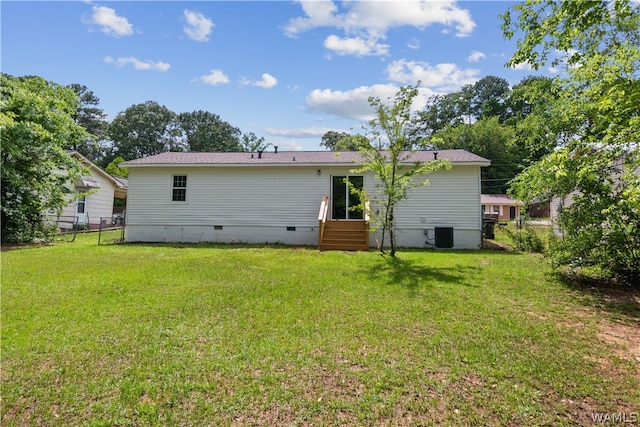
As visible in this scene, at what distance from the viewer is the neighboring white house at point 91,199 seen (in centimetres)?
1780

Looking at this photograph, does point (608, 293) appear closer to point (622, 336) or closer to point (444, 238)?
point (622, 336)

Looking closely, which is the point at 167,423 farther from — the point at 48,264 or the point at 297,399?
the point at 48,264

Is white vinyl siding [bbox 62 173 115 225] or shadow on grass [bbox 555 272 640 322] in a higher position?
white vinyl siding [bbox 62 173 115 225]

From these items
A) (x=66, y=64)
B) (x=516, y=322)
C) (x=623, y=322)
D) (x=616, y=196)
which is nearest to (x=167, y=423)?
(x=516, y=322)

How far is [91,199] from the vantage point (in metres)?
19.5

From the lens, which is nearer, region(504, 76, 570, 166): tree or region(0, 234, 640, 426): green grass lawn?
region(0, 234, 640, 426): green grass lawn

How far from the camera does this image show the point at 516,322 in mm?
4242

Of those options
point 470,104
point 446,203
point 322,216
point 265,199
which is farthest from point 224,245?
point 470,104

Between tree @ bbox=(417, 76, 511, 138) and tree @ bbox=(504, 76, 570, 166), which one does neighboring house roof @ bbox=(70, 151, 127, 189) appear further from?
tree @ bbox=(417, 76, 511, 138)

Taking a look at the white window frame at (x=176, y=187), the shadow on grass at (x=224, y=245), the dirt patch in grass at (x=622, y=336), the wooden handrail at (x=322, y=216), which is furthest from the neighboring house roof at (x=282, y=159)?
the dirt patch in grass at (x=622, y=336)

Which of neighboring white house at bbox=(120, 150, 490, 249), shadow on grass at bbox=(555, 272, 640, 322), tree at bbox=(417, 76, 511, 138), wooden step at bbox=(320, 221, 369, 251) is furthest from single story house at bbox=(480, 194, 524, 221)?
shadow on grass at bbox=(555, 272, 640, 322)

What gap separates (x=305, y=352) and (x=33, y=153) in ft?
43.9

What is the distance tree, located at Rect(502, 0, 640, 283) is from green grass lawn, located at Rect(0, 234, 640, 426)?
4.14 feet

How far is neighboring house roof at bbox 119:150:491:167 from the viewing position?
12125 mm
